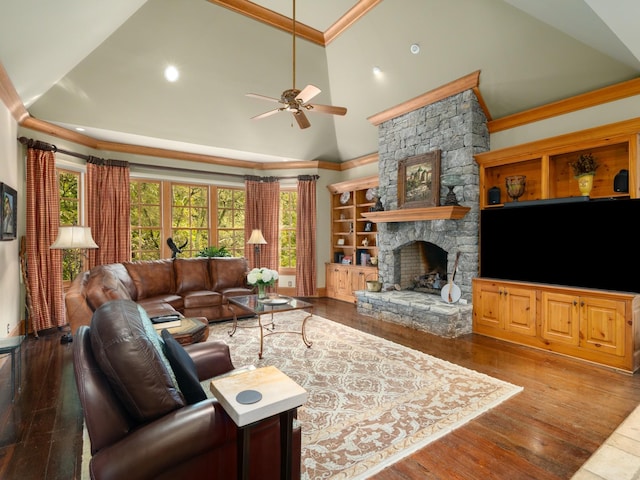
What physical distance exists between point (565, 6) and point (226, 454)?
13.9ft

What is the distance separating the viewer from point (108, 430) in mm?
1226

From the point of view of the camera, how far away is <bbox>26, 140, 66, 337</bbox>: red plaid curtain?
14.6ft

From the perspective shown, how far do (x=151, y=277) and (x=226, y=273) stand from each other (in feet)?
3.68

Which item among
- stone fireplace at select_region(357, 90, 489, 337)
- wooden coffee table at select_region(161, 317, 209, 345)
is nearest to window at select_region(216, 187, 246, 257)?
stone fireplace at select_region(357, 90, 489, 337)

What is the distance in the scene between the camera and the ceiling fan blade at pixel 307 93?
132 inches

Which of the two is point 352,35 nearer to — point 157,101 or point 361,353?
point 157,101

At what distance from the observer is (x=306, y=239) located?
741 centimetres

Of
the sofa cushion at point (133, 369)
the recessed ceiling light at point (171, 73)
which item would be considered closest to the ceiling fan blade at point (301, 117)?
the recessed ceiling light at point (171, 73)

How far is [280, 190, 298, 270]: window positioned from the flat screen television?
13.6 ft

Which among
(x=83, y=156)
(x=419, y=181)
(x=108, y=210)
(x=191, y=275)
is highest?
(x=83, y=156)

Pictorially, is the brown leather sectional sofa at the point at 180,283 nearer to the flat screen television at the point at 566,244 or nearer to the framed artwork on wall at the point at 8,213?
the framed artwork on wall at the point at 8,213

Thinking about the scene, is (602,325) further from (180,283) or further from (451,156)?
(180,283)

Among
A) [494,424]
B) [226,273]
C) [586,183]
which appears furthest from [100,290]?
[586,183]

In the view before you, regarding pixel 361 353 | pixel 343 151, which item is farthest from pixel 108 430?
pixel 343 151
